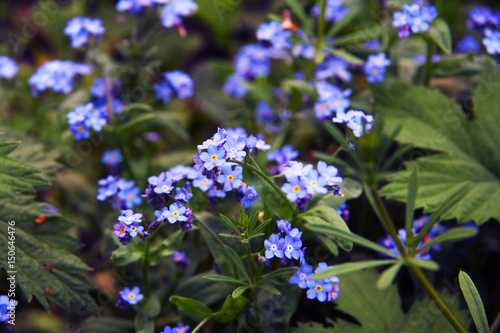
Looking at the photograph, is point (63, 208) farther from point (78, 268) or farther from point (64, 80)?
point (78, 268)

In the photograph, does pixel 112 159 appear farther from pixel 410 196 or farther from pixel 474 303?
pixel 474 303

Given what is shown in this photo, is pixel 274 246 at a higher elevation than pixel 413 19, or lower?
lower

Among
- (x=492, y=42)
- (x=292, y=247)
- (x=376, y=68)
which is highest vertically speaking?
(x=376, y=68)

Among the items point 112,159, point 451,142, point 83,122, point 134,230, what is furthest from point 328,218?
point 112,159

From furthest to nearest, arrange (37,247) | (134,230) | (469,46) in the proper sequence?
(469,46) < (37,247) < (134,230)

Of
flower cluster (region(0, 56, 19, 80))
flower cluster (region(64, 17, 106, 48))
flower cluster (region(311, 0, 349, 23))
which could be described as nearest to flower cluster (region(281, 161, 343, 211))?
flower cluster (region(64, 17, 106, 48))

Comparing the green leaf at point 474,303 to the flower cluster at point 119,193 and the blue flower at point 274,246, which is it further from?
the flower cluster at point 119,193

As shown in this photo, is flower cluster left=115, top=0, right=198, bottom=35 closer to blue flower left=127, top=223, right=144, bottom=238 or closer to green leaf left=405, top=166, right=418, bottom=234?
blue flower left=127, top=223, right=144, bottom=238
